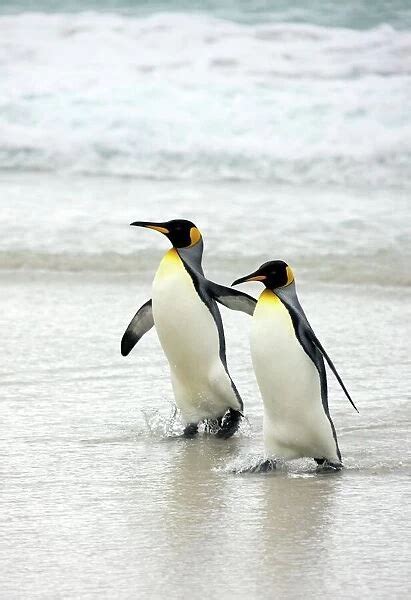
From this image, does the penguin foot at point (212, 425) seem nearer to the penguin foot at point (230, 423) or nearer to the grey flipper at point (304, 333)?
the penguin foot at point (230, 423)

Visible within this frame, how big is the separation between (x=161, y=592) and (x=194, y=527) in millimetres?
492

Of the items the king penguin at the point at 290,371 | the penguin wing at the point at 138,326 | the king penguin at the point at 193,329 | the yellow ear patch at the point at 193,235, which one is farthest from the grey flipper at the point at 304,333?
the penguin wing at the point at 138,326

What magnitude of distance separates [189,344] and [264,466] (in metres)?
0.68

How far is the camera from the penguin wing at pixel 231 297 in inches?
175

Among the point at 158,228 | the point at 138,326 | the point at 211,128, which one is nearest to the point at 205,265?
the point at 138,326

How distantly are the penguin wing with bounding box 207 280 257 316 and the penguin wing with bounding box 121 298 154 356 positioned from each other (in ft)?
1.08

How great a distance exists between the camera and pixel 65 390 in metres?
4.90

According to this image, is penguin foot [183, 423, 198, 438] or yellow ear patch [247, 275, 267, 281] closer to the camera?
yellow ear patch [247, 275, 267, 281]

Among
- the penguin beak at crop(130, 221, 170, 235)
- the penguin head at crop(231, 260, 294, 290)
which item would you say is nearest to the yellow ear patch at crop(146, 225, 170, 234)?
the penguin beak at crop(130, 221, 170, 235)

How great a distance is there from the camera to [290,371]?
154 inches

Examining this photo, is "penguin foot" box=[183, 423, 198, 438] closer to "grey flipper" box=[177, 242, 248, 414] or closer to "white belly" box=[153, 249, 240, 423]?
→ "white belly" box=[153, 249, 240, 423]

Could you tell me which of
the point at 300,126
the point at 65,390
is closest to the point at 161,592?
the point at 65,390

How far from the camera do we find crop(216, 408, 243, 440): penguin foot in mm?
4414

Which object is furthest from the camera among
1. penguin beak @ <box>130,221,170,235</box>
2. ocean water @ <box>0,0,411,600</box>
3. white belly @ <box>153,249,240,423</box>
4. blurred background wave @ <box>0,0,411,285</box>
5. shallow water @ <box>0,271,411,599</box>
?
blurred background wave @ <box>0,0,411,285</box>
